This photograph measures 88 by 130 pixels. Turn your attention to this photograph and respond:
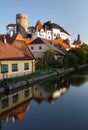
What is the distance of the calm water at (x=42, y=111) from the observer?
11445mm

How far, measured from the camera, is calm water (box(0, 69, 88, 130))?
11445 millimetres

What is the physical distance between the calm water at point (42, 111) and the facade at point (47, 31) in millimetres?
66712

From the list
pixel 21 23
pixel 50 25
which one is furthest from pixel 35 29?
pixel 50 25

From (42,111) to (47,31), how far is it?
77340 mm

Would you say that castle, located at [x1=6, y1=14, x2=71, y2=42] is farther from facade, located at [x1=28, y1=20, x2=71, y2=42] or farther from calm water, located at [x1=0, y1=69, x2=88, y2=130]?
calm water, located at [x1=0, y1=69, x2=88, y2=130]

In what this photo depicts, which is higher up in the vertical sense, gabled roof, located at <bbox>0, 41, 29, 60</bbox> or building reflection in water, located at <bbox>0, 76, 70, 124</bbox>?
gabled roof, located at <bbox>0, 41, 29, 60</bbox>

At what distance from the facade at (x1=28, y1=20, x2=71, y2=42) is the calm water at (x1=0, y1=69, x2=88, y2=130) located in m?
66.7

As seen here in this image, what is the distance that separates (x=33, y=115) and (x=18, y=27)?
73424 millimetres

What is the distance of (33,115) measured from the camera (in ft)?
43.2

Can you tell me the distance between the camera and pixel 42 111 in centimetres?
1398

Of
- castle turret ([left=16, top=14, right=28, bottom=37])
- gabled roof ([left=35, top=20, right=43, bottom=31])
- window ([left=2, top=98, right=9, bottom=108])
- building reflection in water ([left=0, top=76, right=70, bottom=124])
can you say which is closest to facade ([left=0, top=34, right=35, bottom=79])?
building reflection in water ([left=0, top=76, right=70, bottom=124])

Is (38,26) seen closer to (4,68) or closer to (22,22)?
(22,22)

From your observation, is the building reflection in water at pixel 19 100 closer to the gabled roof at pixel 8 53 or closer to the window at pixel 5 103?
the window at pixel 5 103

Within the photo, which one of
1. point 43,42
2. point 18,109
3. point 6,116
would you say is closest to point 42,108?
point 18,109
